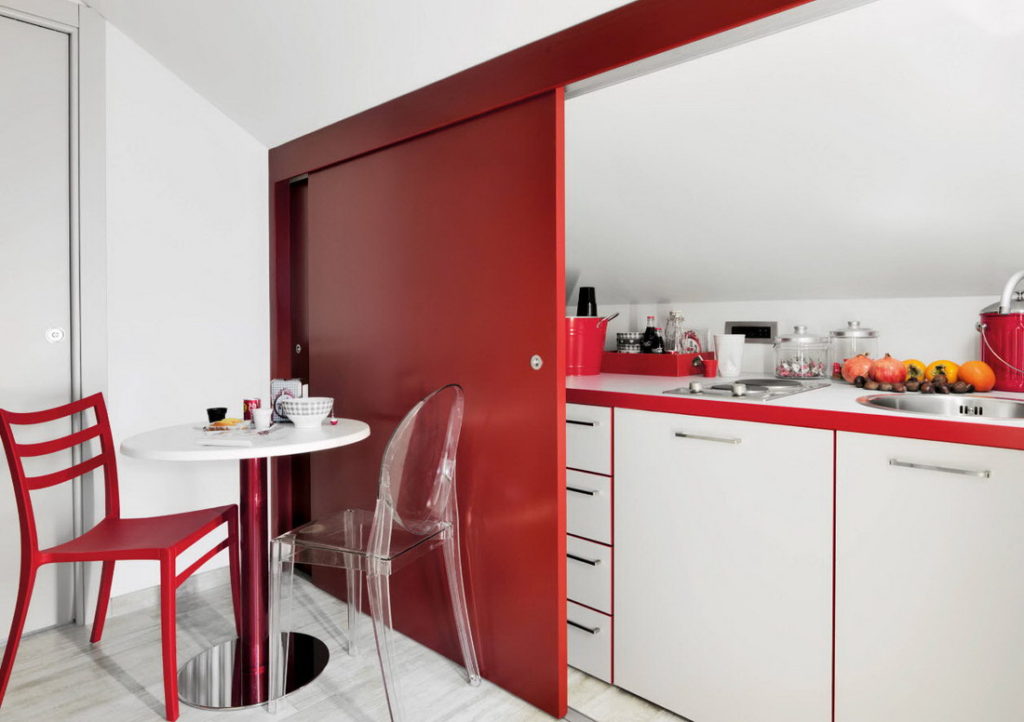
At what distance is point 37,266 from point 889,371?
2.93 meters

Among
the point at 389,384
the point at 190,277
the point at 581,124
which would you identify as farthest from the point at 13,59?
the point at 581,124

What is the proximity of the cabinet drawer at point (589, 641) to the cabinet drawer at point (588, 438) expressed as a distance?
45cm

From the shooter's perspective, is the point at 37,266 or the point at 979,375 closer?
the point at 979,375

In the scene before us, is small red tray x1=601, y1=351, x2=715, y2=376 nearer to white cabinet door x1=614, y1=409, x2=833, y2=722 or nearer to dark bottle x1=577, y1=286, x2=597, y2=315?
dark bottle x1=577, y1=286, x2=597, y2=315

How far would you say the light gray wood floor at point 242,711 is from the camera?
1.90 m

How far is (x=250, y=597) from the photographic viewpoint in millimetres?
2053

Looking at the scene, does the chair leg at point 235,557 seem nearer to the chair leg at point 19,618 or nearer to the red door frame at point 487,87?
the chair leg at point 19,618

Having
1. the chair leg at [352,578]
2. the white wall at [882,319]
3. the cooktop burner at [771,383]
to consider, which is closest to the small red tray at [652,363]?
the white wall at [882,319]

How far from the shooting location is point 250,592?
2055mm

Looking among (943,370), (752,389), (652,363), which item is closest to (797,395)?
(752,389)

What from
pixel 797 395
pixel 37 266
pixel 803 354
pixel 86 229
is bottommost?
pixel 797 395

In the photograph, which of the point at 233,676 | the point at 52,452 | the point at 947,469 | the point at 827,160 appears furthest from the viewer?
the point at 52,452

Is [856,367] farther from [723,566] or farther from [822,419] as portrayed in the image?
[723,566]

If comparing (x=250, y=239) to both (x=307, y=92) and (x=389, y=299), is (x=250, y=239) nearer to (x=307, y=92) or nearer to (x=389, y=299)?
(x=307, y=92)
